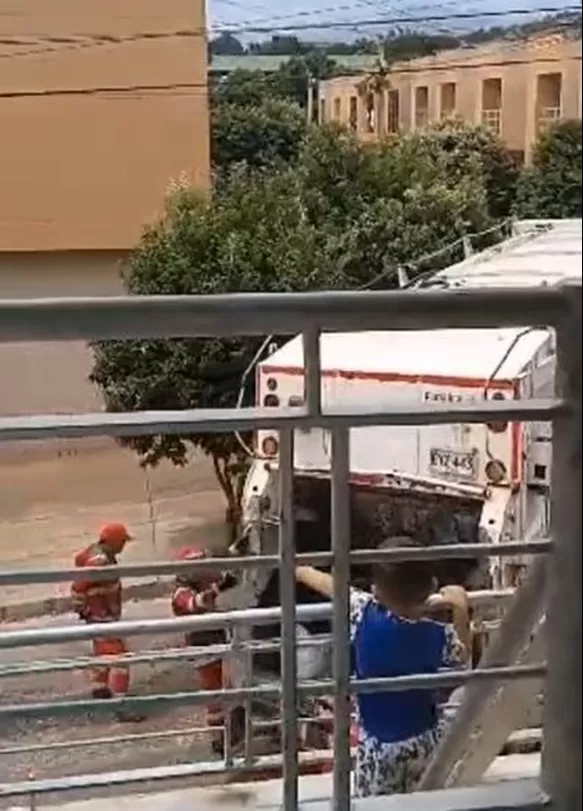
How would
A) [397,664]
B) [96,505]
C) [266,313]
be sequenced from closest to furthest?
1. [266,313]
2. [397,664]
3. [96,505]

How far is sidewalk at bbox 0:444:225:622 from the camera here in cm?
273

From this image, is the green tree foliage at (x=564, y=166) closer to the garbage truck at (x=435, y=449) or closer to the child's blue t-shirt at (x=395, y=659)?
the child's blue t-shirt at (x=395, y=659)

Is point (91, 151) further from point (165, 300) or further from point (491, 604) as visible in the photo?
point (165, 300)

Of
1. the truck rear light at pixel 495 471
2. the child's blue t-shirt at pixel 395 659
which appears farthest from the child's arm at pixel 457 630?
the truck rear light at pixel 495 471

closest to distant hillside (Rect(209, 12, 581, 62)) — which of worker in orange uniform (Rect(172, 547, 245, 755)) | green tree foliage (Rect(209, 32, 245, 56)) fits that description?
green tree foliage (Rect(209, 32, 245, 56))

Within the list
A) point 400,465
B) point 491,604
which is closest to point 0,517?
point 400,465

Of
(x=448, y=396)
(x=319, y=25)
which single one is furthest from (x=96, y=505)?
(x=319, y=25)

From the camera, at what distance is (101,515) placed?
300cm

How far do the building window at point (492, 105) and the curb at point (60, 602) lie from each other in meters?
0.93

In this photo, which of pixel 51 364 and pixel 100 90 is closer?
pixel 51 364

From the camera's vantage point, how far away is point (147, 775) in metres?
1.31

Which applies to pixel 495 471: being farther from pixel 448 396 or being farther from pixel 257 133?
pixel 257 133

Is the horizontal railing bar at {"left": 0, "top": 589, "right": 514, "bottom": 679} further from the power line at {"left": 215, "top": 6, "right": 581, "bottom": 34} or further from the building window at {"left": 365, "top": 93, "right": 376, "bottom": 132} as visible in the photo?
the building window at {"left": 365, "top": 93, "right": 376, "bottom": 132}

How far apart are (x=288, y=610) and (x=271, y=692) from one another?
0.19 m
